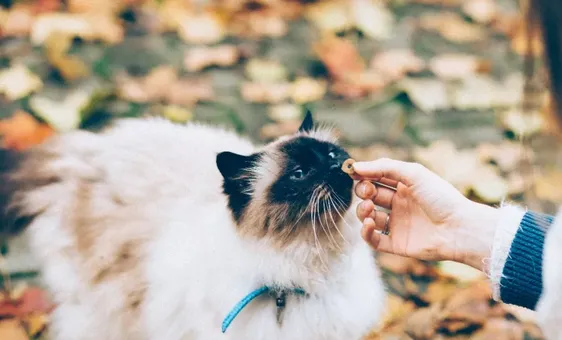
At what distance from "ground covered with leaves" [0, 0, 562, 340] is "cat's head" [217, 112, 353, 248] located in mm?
658

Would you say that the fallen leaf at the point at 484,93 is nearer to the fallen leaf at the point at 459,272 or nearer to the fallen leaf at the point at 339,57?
the fallen leaf at the point at 339,57

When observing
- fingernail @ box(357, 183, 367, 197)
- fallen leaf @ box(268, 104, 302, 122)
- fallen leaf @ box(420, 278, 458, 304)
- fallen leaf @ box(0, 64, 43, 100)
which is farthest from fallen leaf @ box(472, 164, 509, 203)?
fallen leaf @ box(0, 64, 43, 100)

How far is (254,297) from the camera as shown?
1.60m

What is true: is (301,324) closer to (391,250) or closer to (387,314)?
(391,250)

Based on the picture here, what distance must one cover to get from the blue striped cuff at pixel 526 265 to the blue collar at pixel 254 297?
20.6 inches

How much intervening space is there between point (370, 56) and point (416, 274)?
1.39m

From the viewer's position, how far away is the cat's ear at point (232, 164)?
1.58 meters

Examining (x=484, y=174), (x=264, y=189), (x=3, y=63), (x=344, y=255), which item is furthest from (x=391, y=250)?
(x=3, y=63)

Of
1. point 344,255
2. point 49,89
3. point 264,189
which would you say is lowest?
point 49,89

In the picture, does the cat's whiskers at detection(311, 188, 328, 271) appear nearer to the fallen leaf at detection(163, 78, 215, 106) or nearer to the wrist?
the wrist

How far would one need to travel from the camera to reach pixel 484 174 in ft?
8.24

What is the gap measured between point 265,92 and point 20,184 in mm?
1292

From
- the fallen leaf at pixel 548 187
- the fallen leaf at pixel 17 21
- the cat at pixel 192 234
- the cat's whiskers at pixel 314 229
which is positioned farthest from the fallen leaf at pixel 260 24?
the cat's whiskers at pixel 314 229

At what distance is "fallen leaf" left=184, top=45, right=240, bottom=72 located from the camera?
3.07 meters
